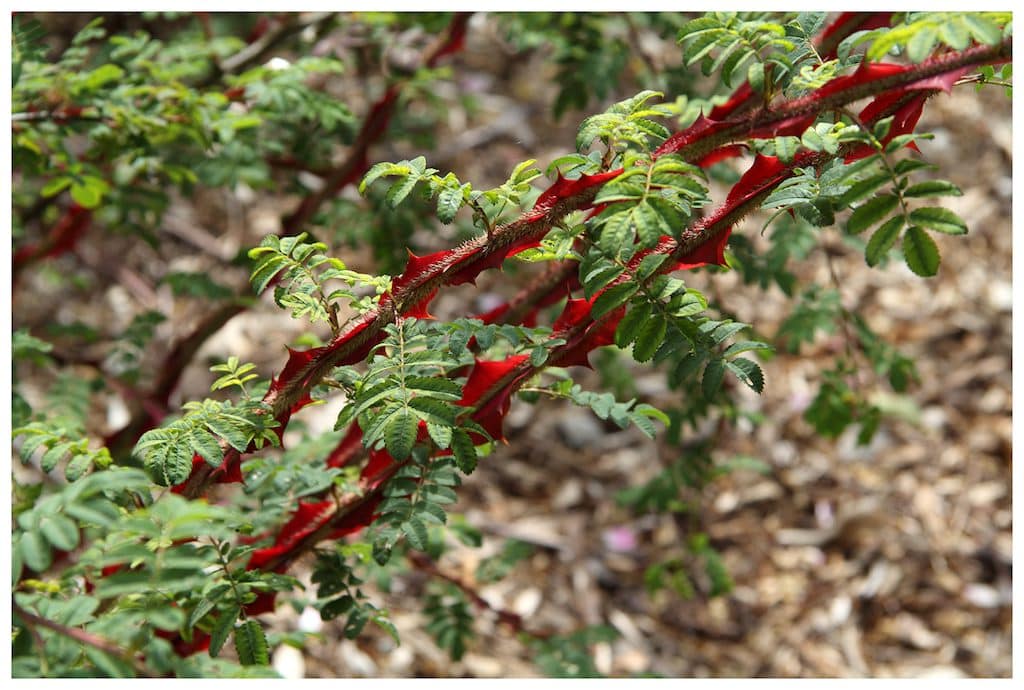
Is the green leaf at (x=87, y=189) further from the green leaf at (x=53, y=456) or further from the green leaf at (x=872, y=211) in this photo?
the green leaf at (x=872, y=211)

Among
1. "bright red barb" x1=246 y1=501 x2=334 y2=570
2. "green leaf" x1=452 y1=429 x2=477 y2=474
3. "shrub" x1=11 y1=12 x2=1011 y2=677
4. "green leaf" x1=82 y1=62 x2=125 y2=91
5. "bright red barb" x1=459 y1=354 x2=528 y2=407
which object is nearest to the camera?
"shrub" x1=11 y1=12 x2=1011 y2=677

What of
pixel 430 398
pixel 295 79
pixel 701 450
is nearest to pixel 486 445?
pixel 430 398

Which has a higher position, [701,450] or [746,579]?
[701,450]

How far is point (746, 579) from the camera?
238 centimetres

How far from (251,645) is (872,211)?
0.69 m

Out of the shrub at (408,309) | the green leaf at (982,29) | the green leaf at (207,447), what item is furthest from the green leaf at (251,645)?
the green leaf at (982,29)

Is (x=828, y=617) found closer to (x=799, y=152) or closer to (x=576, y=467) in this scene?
A: (x=576, y=467)

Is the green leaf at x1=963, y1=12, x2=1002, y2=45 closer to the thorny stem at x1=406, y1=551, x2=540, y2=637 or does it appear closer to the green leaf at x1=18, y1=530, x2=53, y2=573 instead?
the green leaf at x1=18, y1=530, x2=53, y2=573

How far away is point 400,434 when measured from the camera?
A: 0.87 meters

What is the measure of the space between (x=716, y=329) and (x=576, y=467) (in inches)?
65.7

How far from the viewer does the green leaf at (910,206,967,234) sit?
2.75 ft

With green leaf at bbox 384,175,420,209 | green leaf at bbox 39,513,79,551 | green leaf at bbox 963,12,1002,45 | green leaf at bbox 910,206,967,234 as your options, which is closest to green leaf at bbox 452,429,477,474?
green leaf at bbox 384,175,420,209

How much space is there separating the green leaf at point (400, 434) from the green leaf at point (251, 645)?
0.80 ft

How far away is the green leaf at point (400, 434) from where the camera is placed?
0.86 meters
